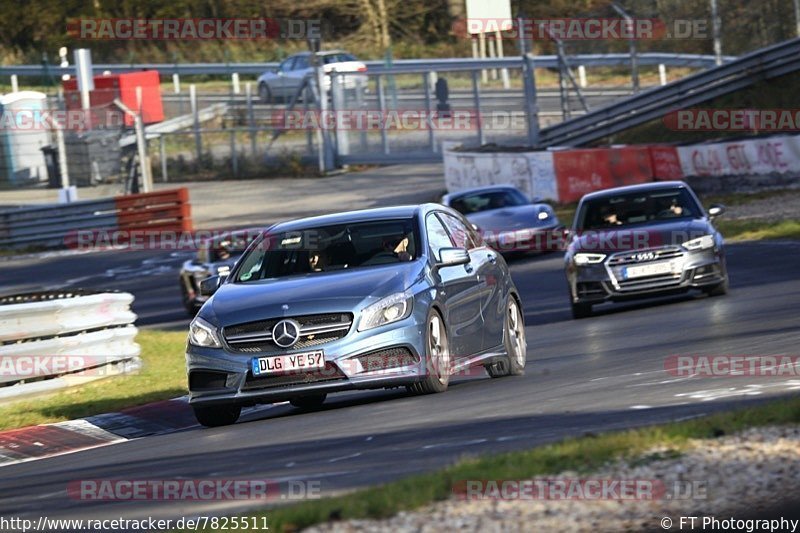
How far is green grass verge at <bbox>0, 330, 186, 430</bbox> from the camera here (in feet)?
43.8

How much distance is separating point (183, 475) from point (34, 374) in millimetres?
5985

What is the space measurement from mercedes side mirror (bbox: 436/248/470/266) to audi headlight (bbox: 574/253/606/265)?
6232 mm

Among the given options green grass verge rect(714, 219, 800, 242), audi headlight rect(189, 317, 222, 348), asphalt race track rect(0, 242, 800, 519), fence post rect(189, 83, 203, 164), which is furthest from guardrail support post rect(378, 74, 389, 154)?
audi headlight rect(189, 317, 222, 348)

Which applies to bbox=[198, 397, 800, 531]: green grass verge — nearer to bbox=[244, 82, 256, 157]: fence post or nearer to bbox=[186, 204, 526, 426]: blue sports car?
bbox=[186, 204, 526, 426]: blue sports car

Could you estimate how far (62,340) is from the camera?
14.8 metres

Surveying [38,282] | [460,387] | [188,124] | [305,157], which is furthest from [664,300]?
[188,124]

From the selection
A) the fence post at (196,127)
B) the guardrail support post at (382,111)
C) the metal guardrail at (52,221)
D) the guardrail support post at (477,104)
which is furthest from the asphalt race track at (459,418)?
the fence post at (196,127)

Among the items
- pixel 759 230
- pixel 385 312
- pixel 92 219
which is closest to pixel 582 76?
pixel 92 219

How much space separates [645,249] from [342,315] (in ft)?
24.6

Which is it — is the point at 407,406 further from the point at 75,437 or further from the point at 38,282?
the point at 38,282

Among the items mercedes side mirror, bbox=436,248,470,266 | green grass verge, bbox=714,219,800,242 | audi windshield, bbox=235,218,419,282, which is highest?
audi windshield, bbox=235,218,419,282

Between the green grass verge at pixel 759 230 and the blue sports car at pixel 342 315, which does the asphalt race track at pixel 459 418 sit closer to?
the blue sports car at pixel 342 315

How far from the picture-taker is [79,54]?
1548 inches

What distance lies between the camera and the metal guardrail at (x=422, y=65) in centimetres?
3723
